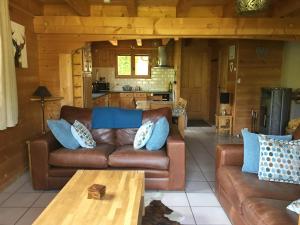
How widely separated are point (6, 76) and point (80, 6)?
1.55 metres

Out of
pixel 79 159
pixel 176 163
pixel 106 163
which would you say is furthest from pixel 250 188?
pixel 79 159

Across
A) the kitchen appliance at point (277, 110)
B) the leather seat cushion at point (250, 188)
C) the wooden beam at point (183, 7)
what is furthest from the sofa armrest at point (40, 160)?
the kitchen appliance at point (277, 110)

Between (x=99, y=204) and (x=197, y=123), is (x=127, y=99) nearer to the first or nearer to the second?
(x=197, y=123)

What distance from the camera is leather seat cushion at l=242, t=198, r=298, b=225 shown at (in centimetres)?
165

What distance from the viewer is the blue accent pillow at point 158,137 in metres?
3.27

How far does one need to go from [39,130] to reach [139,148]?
2.00m

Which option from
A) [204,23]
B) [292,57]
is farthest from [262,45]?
[204,23]

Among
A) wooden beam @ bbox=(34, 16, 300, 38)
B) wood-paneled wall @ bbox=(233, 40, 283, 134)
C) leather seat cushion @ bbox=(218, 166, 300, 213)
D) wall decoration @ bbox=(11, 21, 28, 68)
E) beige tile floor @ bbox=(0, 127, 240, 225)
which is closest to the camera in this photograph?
leather seat cushion @ bbox=(218, 166, 300, 213)

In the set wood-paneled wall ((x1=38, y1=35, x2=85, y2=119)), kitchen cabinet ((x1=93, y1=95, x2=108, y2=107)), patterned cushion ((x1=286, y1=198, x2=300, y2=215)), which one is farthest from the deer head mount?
patterned cushion ((x1=286, y1=198, x2=300, y2=215))

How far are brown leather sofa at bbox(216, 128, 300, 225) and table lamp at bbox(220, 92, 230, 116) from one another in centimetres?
359

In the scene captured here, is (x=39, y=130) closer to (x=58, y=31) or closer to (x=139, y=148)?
(x=58, y=31)

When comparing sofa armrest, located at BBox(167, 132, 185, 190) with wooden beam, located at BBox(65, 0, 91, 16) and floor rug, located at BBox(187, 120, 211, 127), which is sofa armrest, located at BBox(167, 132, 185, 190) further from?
floor rug, located at BBox(187, 120, 211, 127)

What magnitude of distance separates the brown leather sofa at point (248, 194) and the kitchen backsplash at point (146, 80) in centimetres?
544

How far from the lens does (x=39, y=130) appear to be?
14.4 feet
